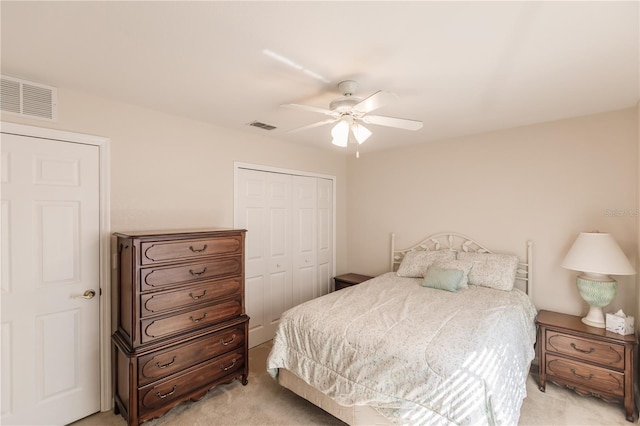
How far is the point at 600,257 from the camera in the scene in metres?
2.45

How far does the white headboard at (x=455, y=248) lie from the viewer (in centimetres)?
312

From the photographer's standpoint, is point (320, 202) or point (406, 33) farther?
point (320, 202)

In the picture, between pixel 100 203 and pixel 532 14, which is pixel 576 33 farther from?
pixel 100 203

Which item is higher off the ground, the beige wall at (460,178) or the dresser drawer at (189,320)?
the beige wall at (460,178)

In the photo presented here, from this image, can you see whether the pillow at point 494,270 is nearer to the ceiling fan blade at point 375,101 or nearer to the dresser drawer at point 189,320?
the ceiling fan blade at point 375,101

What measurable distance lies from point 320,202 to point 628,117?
3.28 metres

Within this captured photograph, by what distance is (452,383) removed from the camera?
164 centimetres

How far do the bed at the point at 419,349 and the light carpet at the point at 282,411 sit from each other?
0.61ft

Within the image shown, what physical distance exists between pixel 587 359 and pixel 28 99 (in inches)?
181

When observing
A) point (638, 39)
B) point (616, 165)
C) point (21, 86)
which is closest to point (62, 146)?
point (21, 86)

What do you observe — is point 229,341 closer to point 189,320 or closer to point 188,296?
point 189,320

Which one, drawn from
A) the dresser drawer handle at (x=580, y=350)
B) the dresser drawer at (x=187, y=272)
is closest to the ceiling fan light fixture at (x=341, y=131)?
the dresser drawer at (x=187, y=272)

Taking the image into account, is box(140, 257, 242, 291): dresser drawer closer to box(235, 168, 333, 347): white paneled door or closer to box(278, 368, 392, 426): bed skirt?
box(235, 168, 333, 347): white paneled door

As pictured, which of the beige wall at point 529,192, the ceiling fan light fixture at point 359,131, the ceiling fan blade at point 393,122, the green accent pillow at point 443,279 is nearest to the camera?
the ceiling fan blade at point 393,122
